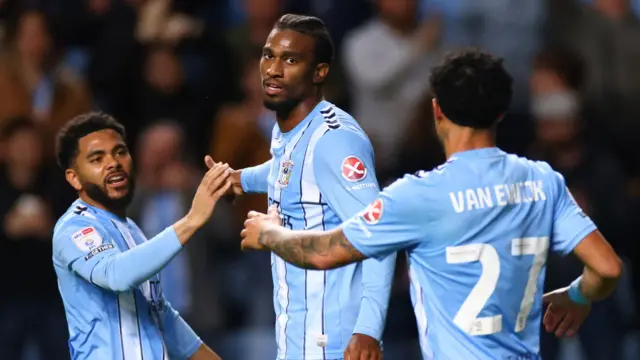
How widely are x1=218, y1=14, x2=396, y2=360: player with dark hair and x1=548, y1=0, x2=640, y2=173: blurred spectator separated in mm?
4725

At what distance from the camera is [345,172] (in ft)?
16.0

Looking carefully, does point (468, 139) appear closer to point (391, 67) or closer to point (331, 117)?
point (331, 117)

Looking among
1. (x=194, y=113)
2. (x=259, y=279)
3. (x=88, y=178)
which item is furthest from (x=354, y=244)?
(x=194, y=113)

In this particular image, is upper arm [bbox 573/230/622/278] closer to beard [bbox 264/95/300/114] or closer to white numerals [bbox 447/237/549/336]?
white numerals [bbox 447/237/549/336]

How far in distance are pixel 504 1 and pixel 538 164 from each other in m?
5.70

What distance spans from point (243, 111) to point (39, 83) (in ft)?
5.57

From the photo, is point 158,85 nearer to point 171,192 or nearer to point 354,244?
point 171,192

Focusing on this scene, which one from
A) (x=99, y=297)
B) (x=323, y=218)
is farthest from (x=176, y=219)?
(x=323, y=218)

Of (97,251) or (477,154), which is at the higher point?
(477,154)

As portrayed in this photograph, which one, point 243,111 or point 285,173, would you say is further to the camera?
point 243,111

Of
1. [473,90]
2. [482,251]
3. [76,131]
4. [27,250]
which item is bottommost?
[27,250]

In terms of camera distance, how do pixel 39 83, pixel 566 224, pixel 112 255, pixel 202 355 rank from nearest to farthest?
1. pixel 566 224
2. pixel 112 255
3. pixel 202 355
4. pixel 39 83

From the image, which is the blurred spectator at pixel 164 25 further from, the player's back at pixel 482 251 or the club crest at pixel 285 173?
the player's back at pixel 482 251

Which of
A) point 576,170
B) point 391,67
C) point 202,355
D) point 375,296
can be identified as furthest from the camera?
point 391,67
